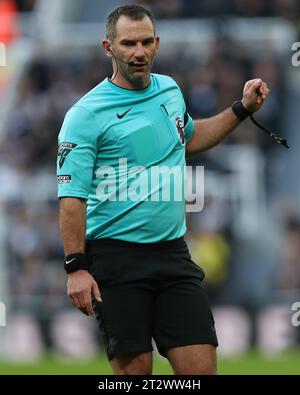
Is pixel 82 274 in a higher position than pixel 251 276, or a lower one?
higher

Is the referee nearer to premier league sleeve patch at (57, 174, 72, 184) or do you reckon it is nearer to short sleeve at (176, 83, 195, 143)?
premier league sleeve patch at (57, 174, 72, 184)

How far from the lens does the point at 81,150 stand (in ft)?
20.0

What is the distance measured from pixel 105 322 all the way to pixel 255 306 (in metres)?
7.73

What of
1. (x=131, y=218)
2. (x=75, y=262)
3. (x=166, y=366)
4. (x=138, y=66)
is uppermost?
(x=138, y=66)

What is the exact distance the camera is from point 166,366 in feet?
42.2

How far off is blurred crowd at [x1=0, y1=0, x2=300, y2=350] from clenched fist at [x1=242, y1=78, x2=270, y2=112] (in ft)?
24.6

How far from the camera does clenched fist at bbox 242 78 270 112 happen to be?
662cm

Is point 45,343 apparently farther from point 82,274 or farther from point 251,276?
point 82,274

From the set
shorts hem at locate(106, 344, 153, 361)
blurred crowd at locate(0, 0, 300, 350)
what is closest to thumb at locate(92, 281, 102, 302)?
shorts hem at locate(106, 344, 153, 361)

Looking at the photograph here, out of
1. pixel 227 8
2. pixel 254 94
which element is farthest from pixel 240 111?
pixel 227 8

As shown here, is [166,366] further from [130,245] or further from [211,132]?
[130,245]

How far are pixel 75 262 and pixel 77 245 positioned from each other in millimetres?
92

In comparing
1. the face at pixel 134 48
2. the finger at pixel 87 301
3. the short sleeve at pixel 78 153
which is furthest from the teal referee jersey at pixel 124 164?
the finger at pixel 87 301

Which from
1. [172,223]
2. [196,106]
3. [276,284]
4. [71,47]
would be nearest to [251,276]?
[276,284]
